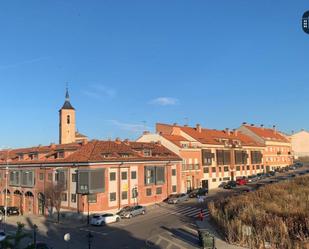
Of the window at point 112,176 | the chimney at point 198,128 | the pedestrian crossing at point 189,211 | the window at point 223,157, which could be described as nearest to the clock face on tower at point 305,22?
the pedestrian crossing at point 189,211

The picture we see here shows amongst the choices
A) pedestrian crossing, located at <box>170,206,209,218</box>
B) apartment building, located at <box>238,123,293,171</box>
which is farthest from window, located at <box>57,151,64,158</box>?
apartment building, located at <box>238,123,293,171</box>

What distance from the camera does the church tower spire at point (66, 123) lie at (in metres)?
85.3

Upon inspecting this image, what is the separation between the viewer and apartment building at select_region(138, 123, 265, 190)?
7125cm

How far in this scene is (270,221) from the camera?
100ft

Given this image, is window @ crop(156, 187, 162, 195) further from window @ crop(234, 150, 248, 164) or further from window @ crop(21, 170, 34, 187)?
window @ crop(234, 150, 248, 164)

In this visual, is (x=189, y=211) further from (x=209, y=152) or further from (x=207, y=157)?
(x=209, y=152)

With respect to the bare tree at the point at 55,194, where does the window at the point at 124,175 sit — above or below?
above

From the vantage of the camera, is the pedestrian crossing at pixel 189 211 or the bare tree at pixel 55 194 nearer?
the pedestrian crossing at pixel 189 211

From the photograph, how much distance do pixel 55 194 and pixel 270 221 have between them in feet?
104

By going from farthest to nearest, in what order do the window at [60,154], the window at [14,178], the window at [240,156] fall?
the window at [240,156]
the window at [14,178]
the window at [60,154]

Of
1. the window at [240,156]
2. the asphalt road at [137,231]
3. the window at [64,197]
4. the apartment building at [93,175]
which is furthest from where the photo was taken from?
the window at [240,156]

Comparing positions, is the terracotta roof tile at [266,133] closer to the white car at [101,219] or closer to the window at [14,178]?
the window at [14,178]

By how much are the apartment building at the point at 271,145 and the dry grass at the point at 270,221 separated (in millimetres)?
64793

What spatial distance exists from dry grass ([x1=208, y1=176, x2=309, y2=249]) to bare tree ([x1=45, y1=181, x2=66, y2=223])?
22568mm
